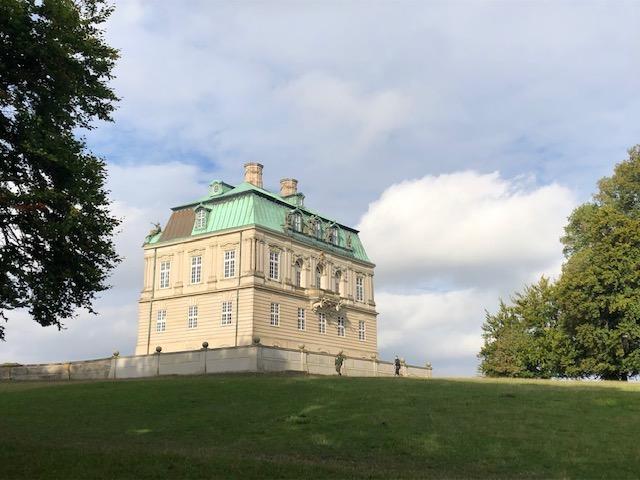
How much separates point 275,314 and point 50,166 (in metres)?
44.8

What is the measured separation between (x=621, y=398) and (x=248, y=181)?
5268cm

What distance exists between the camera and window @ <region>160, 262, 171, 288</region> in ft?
230

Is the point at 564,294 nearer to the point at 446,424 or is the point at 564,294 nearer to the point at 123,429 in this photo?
the point at 446,424

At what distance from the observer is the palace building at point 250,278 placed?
210 ft

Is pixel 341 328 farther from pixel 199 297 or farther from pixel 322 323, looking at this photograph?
pixel 199 297

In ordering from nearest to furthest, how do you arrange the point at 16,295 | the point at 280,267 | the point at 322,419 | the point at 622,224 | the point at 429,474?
the point at 429,474 → the point at 16,295 → the point at 322,419 → the point at 622,224 → the point at 280,267

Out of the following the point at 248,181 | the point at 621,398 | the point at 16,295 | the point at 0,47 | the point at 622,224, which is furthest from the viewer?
the point at 248,181

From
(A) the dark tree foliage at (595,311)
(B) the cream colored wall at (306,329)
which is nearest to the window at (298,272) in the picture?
(B) the cream colored wall at (306,329)

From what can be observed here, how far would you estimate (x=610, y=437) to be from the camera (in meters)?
21.3

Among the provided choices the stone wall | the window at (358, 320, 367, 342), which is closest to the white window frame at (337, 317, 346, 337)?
the window at (358, 320, 367, 342)

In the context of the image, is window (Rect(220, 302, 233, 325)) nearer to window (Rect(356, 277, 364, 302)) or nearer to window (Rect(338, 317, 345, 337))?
window (Rect(338, 317, 345, 337))

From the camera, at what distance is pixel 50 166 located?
2130cm

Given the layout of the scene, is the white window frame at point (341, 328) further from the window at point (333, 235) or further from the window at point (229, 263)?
the window at point (229, 263)

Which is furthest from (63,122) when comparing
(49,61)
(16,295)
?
(16,295)
